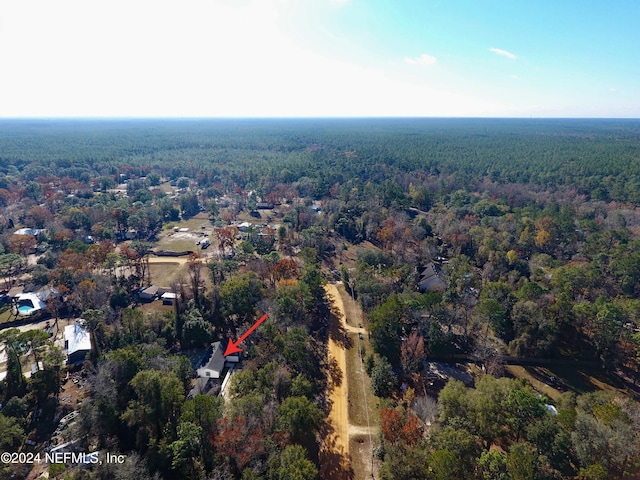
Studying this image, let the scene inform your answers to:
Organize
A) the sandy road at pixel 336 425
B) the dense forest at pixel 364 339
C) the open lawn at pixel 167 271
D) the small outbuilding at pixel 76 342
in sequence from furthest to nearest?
the open lawn at pixel 167 271 → the small outbuilding at pixel 76 342 → the sandy road at pixel 336 425 → the dense forest at pixel 364 339

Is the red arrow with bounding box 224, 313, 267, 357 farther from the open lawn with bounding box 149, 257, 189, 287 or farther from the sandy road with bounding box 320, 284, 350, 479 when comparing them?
the open lawn with bounding box 149, 257, 189, 287

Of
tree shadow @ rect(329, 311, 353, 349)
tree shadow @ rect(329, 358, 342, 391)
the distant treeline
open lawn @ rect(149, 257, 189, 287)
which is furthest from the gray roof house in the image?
the distant treeline

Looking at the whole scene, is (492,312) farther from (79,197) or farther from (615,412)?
(79,197)

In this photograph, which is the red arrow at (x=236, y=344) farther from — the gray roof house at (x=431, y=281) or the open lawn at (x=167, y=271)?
the gray roof house at (x=431, y=281)

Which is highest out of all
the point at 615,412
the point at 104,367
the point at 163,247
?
the point at 615,412

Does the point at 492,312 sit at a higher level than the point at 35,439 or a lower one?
higher

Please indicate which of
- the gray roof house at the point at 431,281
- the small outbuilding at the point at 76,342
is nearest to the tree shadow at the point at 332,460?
the small outbuilding at the point at 76,342

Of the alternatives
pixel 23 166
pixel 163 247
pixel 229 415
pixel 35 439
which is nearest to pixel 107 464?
pixel 229 415
